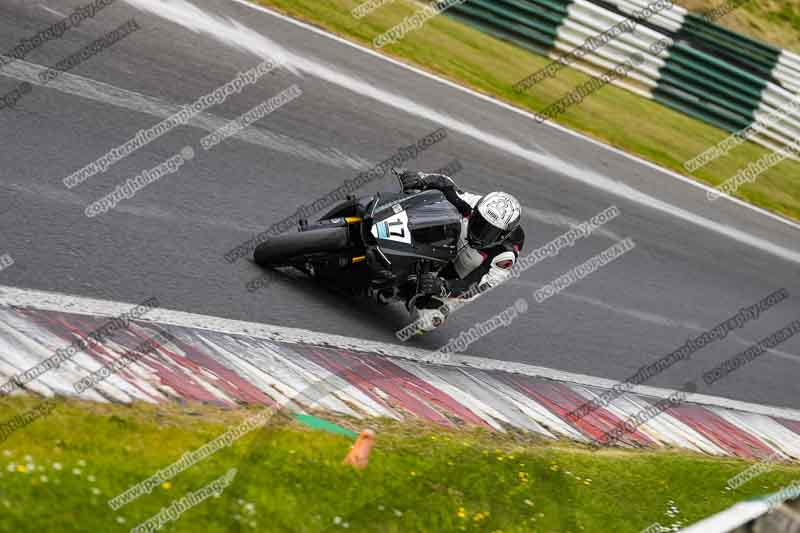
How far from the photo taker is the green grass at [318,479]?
4.89 m

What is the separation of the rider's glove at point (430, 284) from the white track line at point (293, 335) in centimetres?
63

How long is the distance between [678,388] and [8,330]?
7.19m

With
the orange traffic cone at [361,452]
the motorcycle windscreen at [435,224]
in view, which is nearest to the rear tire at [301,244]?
the motorcycle windscreen at [435,224]

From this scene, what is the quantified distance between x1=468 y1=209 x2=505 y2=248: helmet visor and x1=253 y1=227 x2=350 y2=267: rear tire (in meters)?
1.08

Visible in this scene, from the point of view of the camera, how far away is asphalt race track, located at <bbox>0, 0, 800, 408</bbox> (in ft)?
24.9

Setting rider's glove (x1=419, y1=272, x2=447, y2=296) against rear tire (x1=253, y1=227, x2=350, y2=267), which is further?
rider's glove (x1=419, y1=272, x2=447, y2=296)

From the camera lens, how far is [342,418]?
269 inches

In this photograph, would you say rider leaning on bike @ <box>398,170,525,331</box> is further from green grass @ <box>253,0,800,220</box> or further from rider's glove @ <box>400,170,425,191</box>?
green grass @ <box>253,0,800,220</box>

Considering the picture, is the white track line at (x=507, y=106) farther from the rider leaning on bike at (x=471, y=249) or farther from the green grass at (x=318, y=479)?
the green grass at (x=318, y=479)

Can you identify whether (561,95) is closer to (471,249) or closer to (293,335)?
(471,249)

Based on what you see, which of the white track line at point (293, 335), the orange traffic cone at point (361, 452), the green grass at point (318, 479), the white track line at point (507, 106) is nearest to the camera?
the green grass at point (318, 479)

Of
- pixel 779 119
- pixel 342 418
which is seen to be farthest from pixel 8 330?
pixel 779 119

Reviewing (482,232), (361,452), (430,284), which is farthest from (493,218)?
(361,452)

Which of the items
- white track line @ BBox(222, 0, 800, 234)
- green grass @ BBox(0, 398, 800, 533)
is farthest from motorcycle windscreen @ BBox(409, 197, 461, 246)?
white track line @ BBox(222, 0, 800, 234)
